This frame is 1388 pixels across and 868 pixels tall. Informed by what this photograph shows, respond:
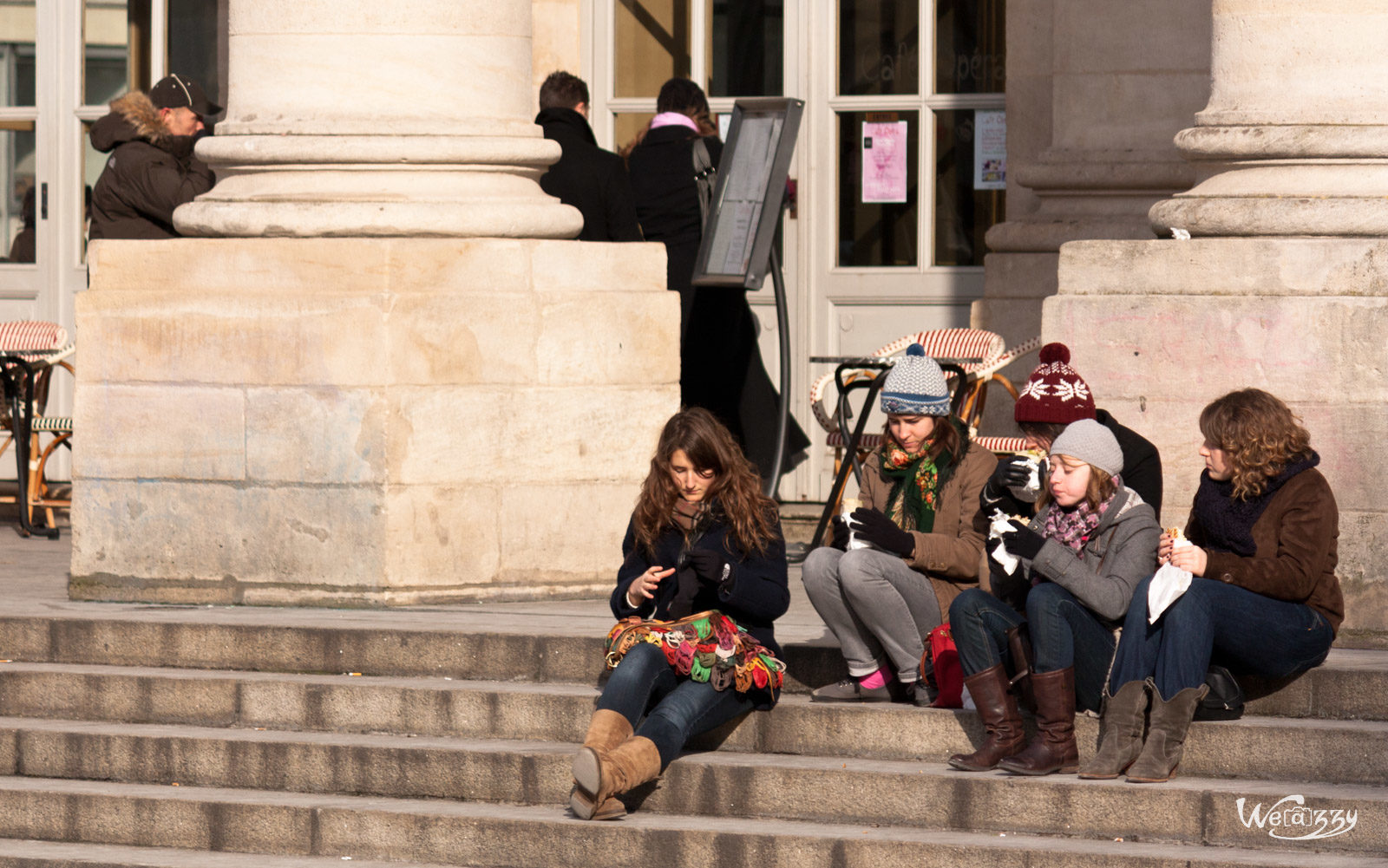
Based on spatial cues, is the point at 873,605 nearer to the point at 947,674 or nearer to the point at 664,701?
the point at 947,674

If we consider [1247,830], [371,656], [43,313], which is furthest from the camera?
[43,313]

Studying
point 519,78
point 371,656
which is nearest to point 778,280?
point 519,78

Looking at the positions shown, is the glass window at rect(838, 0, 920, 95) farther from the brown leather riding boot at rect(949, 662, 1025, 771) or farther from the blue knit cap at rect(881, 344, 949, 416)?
the brown leather riding boot at rect(949, 662, 1025, 771)

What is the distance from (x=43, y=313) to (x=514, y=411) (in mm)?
5385

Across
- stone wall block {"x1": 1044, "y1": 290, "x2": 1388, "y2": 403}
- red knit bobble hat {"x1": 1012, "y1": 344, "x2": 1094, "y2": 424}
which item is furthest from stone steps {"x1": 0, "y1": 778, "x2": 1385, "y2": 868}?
stone wall block {"x1": 1044, "y1": 290, "x2": 1388, "y2": 403}

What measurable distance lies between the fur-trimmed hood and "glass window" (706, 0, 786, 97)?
9.80ft

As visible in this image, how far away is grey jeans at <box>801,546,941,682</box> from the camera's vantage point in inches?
245

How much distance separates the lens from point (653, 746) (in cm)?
584

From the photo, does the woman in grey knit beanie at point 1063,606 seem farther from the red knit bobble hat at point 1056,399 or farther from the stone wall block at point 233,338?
the stone wall block at point 233,338

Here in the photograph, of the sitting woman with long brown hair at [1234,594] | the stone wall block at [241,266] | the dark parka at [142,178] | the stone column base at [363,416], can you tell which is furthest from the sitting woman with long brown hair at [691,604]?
the dark parka at [142,178]

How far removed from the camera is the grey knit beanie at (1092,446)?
Result: 5.88 m

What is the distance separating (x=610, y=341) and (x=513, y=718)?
6.18 ft

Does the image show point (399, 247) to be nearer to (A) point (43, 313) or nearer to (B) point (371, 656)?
(B) point (371, 656)

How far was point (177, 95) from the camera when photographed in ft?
31.3
